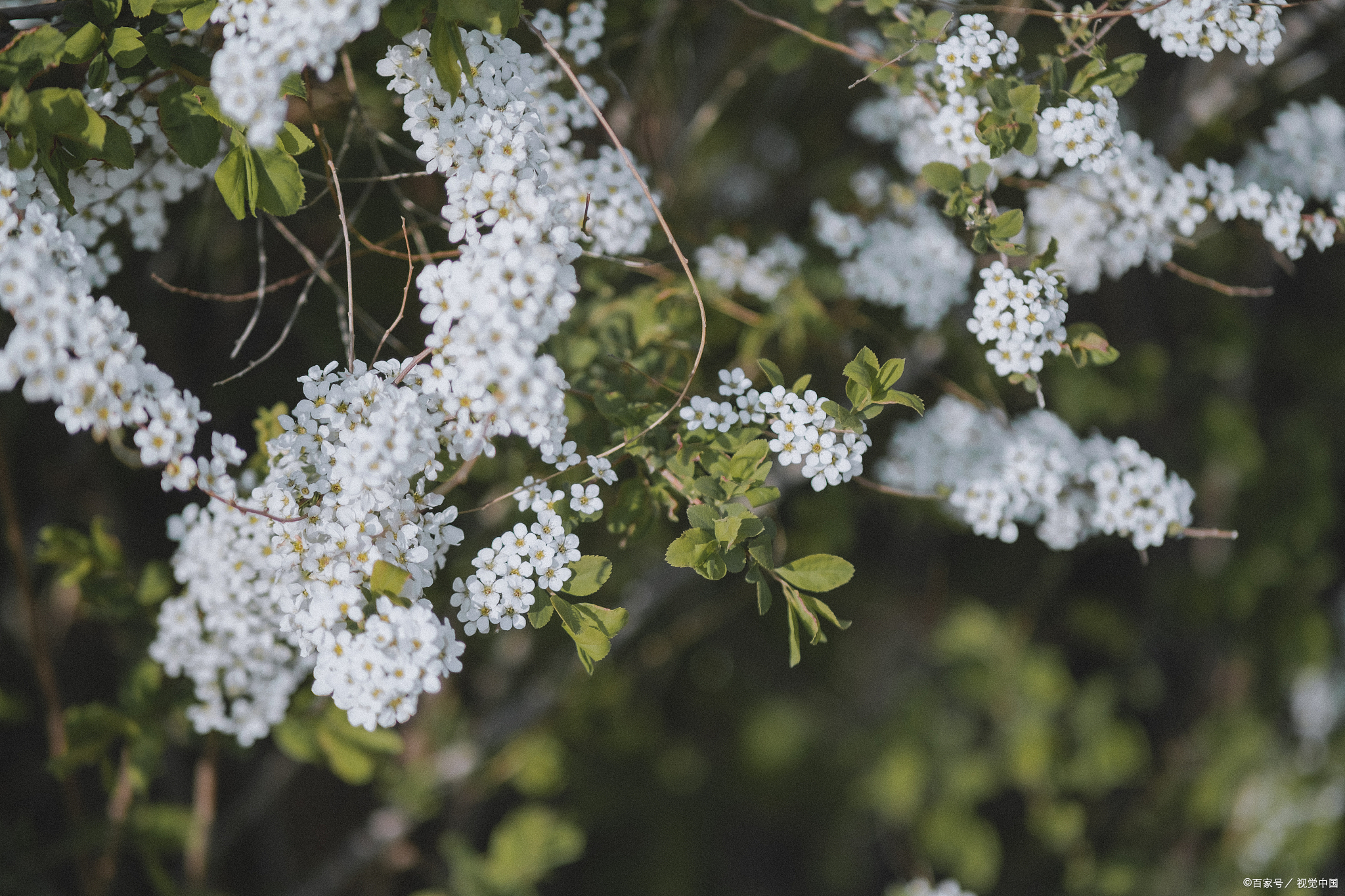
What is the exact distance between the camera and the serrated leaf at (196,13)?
1033 millimetres

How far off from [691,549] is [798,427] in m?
0.20

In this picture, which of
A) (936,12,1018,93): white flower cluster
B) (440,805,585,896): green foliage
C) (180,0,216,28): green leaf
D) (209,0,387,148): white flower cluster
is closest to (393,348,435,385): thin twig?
(209,0,387,148): white flower cluster

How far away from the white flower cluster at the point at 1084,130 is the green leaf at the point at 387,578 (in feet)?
3.21

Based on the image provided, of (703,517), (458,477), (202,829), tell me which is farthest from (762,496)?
(202,829)

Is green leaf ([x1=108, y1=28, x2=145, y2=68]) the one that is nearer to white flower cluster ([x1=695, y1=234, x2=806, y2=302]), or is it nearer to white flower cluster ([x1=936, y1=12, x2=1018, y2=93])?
white flower cluster ([x1=695, y1=234, x2=806, y2=302])

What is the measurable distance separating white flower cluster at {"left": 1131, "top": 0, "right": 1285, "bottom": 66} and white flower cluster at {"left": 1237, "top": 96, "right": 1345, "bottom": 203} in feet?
1.16

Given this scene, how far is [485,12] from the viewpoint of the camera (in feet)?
3.25

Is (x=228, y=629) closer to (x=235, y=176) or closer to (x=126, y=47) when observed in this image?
(x=235, y=176)

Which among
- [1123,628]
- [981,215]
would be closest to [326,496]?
[981,215]

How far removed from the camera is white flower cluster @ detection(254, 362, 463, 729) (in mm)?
931

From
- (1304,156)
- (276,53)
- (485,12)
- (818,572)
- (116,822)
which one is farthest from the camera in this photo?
(116,822)

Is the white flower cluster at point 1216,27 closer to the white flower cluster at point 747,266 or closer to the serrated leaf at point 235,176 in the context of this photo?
A: the white flower cluster at point 747,266

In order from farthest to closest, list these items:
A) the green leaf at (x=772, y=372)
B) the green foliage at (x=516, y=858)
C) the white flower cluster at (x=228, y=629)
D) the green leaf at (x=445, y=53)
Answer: the green foliage at (x=516, y=858) → the white flower cluster at (x=228, y=629) → the green leaf at (x=772, y=372) → the green leaf at (x=445, y=53)

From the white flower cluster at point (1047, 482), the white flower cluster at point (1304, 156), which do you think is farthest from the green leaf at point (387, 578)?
the white flower cluster at point (1304, 156)
